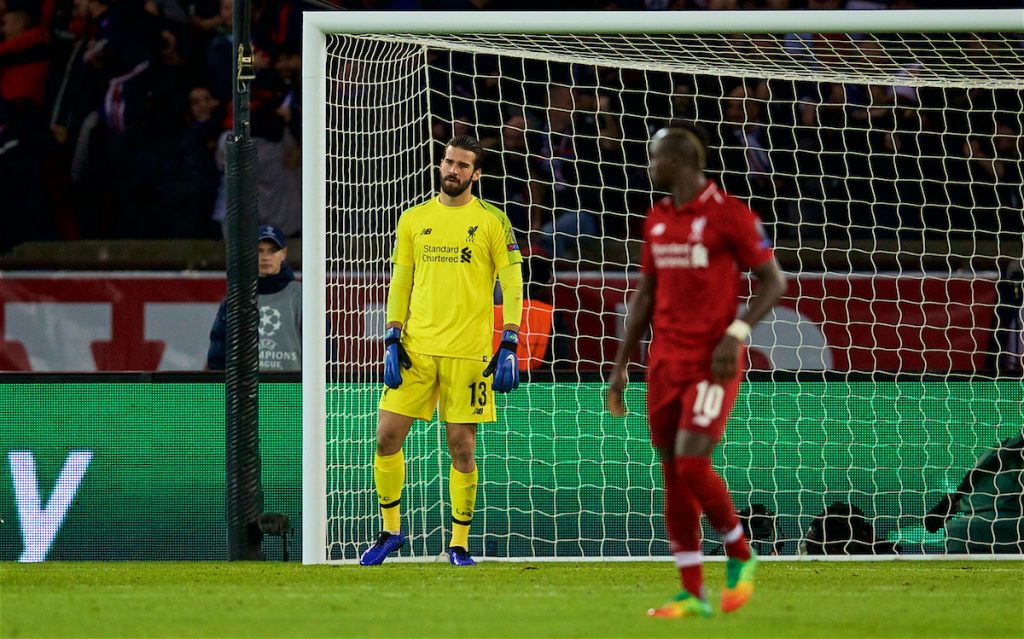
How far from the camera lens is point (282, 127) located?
11.7 metres

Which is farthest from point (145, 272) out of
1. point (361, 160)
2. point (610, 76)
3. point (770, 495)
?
point (770, 495)

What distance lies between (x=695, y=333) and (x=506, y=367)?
7.11 ft

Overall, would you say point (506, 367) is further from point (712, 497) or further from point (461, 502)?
point (712, 497)

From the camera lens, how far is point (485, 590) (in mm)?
6297

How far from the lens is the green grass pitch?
5.05 meters

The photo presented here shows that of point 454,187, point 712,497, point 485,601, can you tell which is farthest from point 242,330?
point 712,497

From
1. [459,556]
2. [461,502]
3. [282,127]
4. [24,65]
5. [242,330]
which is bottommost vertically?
[459,556]

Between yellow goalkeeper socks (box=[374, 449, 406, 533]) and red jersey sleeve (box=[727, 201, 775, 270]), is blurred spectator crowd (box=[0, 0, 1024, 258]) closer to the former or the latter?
yellow goalkeeper socks (box=[374, 449, 406, 533])

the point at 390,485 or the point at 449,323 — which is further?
the point at 390,485

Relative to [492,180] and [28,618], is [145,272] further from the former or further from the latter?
[28,618]

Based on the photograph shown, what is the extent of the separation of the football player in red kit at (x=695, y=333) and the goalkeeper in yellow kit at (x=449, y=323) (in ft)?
6.68

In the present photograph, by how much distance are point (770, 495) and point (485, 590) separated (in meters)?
2.78

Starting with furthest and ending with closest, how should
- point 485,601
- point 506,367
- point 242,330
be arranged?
point 242,330
point 506,367
point 485,601

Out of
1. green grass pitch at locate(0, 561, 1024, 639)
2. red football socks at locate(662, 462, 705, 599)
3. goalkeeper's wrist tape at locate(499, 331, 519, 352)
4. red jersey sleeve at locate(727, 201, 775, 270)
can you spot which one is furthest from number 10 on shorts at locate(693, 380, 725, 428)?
goalkeeper's wrist tape at locate(499, 331, 519, 352)
